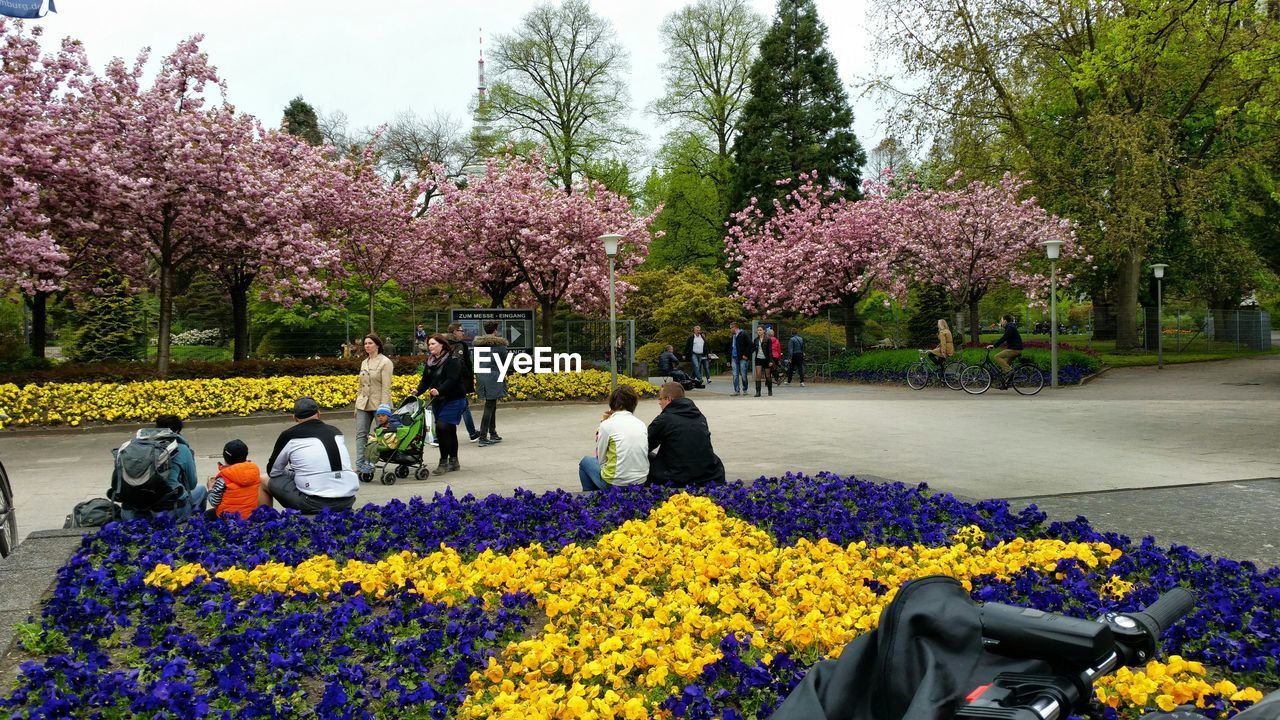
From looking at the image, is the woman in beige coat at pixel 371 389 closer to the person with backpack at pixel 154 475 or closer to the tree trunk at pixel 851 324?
the person with backpack at pixel 154 475

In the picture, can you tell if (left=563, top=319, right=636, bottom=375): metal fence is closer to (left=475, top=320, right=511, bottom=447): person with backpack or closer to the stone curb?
(left=475, top=320, right=511, bottom=447): person with backpack

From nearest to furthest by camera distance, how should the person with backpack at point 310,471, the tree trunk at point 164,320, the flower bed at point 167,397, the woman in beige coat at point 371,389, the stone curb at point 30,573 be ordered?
1. the stone curb at point 30,573
2. the person with backpack at point 310,471
3. the woman in beige coat at point 371,389
4. the flower bed at point 167,397
5. the tree trunk at point 164,320

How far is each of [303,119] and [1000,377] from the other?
47.9 m

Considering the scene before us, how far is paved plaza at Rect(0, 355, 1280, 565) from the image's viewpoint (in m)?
7.95

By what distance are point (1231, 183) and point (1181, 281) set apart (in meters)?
8.10

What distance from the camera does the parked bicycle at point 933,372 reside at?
1000 inches

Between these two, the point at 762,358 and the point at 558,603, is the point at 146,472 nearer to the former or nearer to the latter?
the point at 558,603

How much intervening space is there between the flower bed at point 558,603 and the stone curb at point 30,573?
12 centimetres

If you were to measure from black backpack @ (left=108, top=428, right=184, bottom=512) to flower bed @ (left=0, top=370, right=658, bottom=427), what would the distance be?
10.7 m

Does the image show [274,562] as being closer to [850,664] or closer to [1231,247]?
[850,664]

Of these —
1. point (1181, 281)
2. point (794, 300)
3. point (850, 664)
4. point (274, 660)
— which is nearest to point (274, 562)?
point (274, 660)

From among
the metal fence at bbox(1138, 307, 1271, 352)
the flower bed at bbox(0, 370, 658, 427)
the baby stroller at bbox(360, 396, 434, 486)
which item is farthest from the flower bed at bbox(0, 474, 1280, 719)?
the metal fence at bbox(1138, 307, 1271, 352)

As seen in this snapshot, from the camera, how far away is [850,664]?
162cm

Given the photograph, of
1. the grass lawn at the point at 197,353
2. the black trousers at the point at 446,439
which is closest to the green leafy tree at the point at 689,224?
the grass lawn at the point at 197,353
